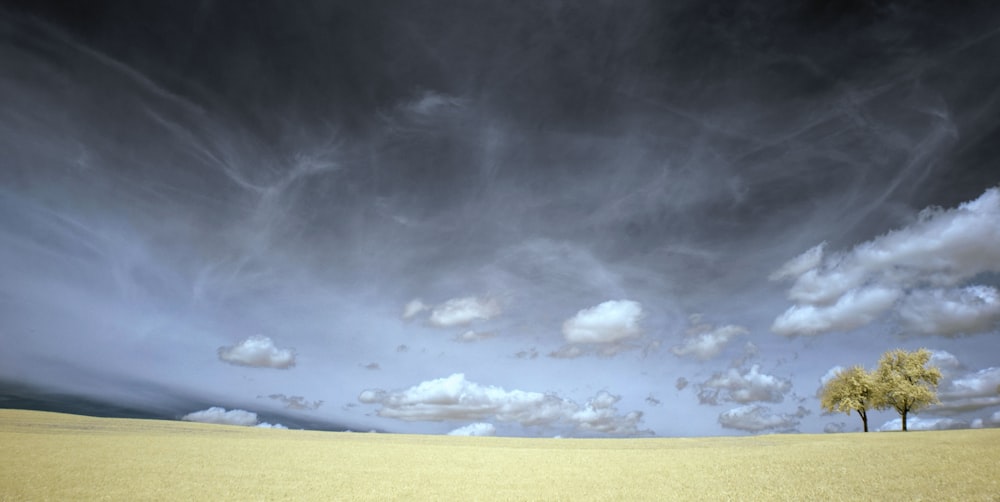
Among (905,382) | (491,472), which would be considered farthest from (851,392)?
(491,472)

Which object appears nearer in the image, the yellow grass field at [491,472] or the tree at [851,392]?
the yellow grass field at [491,472]

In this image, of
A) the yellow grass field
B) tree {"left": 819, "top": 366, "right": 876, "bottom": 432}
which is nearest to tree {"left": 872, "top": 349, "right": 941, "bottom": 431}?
tree {"left": 819, "top": 366, "right": 876, "bottom": 432}

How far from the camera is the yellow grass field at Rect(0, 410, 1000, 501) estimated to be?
2462 cm

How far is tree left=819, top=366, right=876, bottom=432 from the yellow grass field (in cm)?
2031

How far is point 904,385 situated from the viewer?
6362cm

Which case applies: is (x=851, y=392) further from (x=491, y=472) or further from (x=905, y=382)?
(x=491, y=472)

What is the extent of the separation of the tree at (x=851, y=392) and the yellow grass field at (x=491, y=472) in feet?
66.6

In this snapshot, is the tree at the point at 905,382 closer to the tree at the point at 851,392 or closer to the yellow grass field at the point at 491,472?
the tree at the point at 851,392

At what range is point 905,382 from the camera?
210 ft

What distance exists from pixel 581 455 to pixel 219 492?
92.7ft

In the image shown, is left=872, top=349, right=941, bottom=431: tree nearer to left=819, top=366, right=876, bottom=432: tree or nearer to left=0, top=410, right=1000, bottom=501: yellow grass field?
left=819, top=366, right=876, bottom=432: tree

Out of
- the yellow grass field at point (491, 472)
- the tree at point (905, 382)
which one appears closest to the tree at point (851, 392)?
the tree at point (905, 382)

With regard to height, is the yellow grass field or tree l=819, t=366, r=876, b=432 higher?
tree l=819, t=366, r=876, b=432

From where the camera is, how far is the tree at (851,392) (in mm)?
66938
